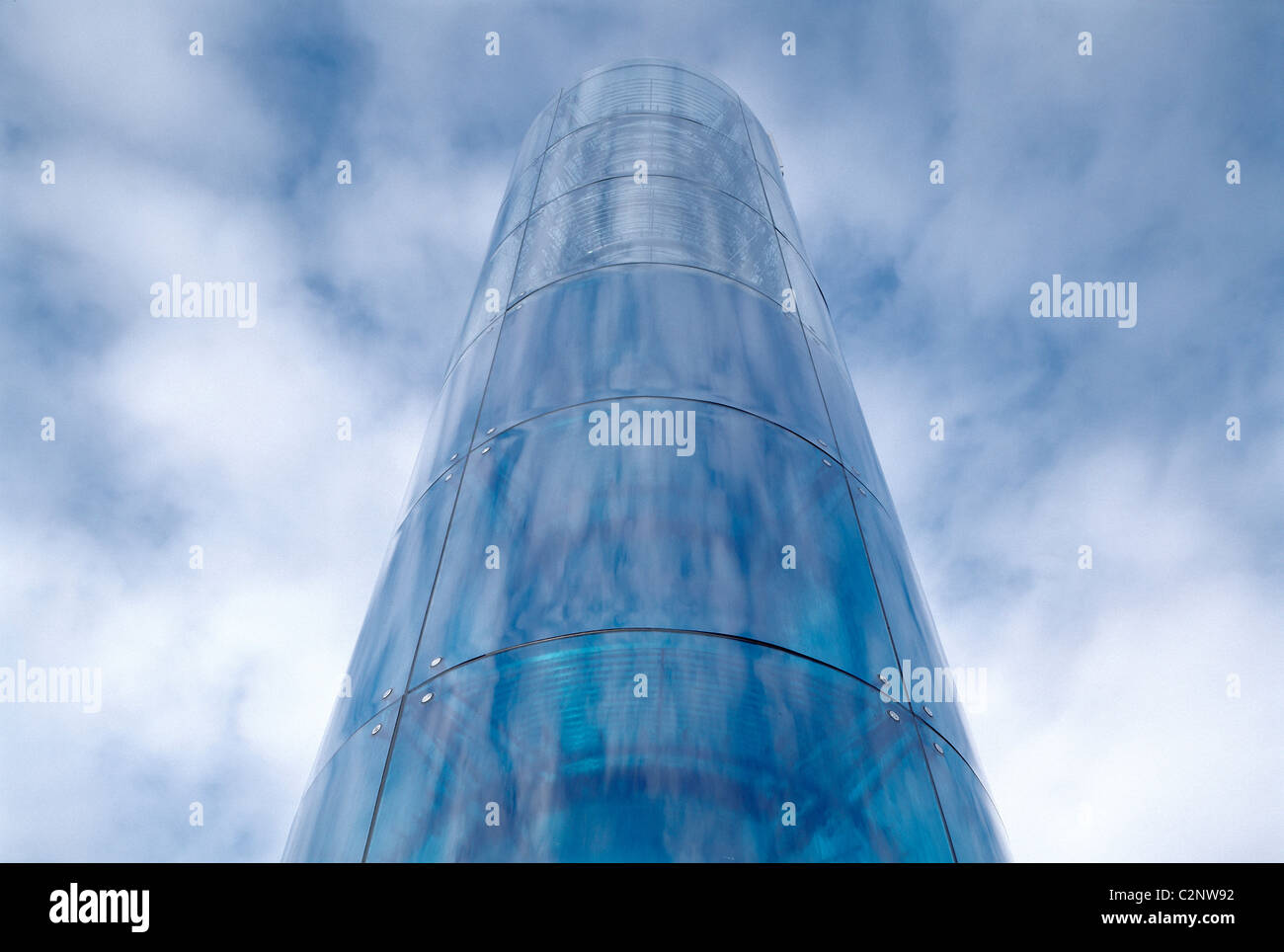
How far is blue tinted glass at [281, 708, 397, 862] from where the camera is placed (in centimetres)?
507

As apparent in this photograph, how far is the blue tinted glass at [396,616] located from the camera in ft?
19.3

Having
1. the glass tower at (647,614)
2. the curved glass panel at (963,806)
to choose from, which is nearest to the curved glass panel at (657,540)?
the glass tower at (647,614)

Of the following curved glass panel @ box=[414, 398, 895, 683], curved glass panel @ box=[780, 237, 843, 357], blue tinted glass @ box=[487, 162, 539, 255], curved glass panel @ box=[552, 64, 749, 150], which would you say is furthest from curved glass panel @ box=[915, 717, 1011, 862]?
curved glass panel @ box=[552, 64, 749, 150]

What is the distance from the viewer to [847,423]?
8.00 metres

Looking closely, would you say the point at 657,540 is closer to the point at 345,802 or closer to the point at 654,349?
the point at 654,349

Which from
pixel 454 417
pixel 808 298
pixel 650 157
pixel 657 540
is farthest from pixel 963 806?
pixel 650 157

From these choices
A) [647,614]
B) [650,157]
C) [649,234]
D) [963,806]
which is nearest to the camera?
[647,614]

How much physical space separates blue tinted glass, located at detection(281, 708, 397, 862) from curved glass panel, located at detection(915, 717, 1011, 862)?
2983mm

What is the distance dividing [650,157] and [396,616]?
617 centimetres

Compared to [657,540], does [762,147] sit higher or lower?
higher

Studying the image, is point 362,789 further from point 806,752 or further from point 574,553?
point 806,752
